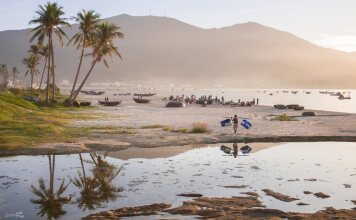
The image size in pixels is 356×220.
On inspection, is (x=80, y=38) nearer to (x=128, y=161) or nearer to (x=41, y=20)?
(x=41, y=20)

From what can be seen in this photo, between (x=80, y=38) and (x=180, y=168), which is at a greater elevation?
(x=80, y=38)

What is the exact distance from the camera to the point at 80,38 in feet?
217

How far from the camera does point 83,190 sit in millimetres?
19094

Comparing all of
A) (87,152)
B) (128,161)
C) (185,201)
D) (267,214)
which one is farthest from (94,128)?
(267,214)

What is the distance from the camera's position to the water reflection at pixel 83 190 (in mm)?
16406

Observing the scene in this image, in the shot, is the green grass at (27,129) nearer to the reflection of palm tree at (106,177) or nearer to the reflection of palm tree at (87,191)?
the reflection of palm tree at (106,177)

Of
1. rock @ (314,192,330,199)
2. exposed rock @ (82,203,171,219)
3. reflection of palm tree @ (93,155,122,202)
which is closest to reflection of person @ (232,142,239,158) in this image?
reflection of palm tree @ (93,155,122,202)

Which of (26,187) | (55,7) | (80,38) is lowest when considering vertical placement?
(26,187)

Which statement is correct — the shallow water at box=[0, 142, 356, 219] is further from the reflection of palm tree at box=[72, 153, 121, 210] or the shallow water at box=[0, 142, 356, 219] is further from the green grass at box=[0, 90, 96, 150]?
the green grass at box=[0, 90, 96, 150]

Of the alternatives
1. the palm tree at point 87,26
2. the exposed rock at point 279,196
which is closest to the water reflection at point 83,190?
the exposed rock at point 279,196

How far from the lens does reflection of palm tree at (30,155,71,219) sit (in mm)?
15662

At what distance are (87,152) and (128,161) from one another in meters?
4.03

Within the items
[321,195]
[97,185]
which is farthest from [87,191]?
[321,195]

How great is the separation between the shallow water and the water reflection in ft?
0.14
